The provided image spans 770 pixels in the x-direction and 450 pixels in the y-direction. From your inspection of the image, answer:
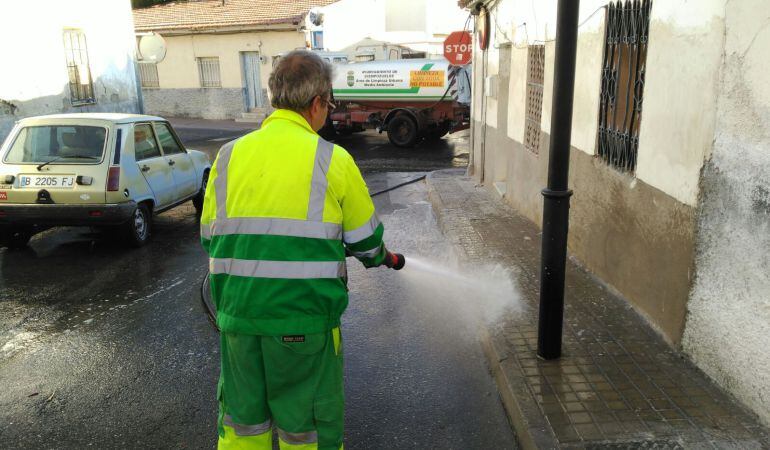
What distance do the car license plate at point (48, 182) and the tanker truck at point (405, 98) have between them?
37.8ft

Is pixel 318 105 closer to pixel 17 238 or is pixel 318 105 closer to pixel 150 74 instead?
pixel 17 238

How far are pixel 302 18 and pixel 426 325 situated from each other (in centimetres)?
2175

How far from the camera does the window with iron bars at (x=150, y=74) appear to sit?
2878cm

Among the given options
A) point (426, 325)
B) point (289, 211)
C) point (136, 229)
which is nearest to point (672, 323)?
point (426, 325)

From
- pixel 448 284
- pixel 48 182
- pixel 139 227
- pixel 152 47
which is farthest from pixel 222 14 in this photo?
pixel 448 284

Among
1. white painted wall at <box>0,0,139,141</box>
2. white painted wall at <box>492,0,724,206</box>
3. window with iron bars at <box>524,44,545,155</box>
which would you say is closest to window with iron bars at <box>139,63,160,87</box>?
white painted wall at <box>0,0,139,141</box>

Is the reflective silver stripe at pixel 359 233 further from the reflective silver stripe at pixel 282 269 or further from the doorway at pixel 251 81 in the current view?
the doorway at pixel 251 81

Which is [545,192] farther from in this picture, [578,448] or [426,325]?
[426,325]

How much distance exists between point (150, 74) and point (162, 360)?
1077 inches

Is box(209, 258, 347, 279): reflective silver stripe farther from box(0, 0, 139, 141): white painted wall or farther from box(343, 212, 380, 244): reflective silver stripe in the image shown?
box(0, 0, 139, 141): white painted wall

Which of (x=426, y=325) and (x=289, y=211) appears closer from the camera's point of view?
(x=289, y=211)

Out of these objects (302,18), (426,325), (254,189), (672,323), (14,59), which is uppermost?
(302,18)

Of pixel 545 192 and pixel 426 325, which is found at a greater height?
pixel 545 192

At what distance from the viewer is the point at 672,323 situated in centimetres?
413
